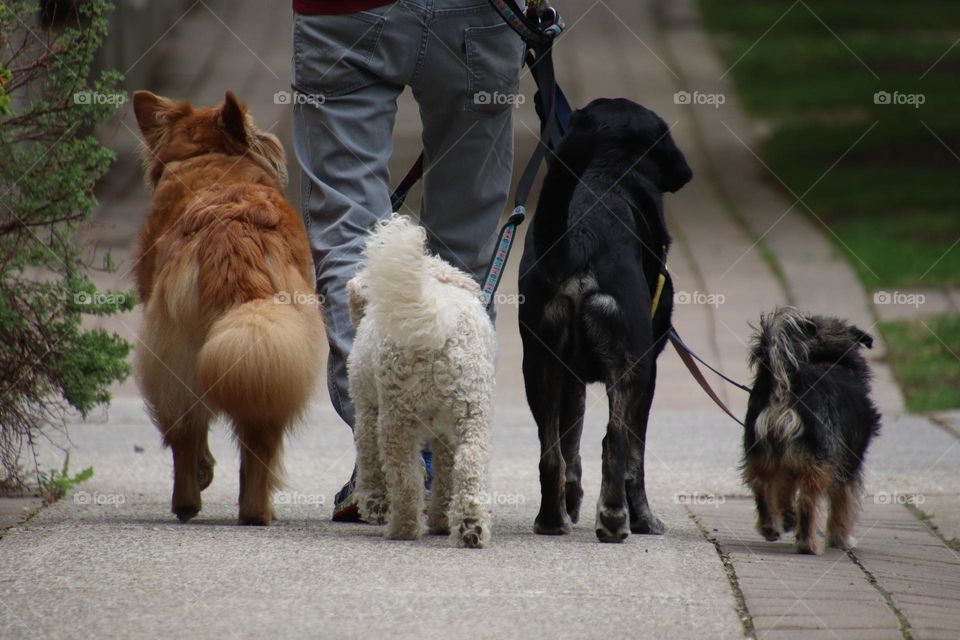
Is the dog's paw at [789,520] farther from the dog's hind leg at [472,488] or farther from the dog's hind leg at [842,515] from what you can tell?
the dog's hind leg at [472,488]

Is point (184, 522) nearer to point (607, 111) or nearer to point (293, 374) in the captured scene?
point (293, 374)

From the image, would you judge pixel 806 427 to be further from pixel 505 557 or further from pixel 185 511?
pixel 185 511

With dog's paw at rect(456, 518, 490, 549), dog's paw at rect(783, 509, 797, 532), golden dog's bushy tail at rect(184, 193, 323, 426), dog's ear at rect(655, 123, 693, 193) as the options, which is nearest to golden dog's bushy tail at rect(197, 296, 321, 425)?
golden dog's bushy tail at rect(184, 193, 323, 426)

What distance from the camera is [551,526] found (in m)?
4.86

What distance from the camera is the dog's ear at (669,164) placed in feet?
16.9

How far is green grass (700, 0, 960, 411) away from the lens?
1227cm

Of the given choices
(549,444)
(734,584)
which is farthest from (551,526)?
(734,584)

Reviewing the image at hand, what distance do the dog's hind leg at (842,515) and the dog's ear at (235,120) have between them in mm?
2766

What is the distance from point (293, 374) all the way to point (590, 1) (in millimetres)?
22702

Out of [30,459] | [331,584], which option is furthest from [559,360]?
[30,459]

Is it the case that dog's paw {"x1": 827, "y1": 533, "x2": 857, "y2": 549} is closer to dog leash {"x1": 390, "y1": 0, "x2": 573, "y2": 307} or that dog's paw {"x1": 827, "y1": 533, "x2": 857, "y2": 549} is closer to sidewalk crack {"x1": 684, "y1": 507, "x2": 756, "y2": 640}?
sidewalk crack {"x1": 684, "y1": 507, "x2": 756, "y2": 640}

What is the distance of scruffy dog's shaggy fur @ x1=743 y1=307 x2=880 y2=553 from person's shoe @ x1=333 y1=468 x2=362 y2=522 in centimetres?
151

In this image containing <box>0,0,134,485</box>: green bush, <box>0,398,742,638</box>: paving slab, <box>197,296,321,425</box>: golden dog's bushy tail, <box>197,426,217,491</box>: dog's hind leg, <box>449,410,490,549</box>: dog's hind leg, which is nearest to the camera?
<box>0,398,742,638</box>: paving slab

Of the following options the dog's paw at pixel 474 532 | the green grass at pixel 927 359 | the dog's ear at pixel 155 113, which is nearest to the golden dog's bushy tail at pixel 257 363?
the dog's paw at pixel 474 532
